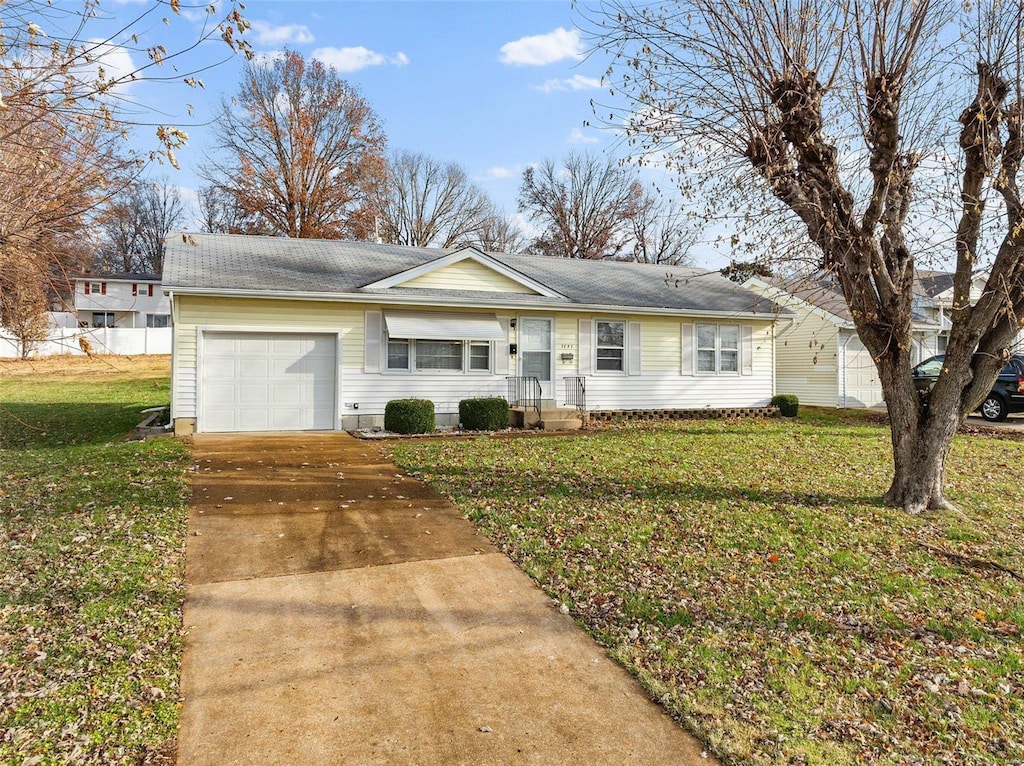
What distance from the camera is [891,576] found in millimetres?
4750

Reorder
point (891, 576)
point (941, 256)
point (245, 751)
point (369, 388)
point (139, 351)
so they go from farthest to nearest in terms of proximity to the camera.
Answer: point (139, 351) → point (369, 388) → point (941, 256) → point (891, 576) → point (245, 751)

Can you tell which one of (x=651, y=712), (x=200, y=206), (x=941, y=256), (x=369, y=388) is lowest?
(x=651, y=712)

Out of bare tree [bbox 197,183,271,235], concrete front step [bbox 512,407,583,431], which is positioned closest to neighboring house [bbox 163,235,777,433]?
concrete front step [bbox 512,407,583,431]

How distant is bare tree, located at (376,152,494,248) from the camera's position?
1378 inches

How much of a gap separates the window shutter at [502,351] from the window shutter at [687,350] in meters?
4.44

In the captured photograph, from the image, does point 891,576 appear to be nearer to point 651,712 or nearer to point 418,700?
point 651,712

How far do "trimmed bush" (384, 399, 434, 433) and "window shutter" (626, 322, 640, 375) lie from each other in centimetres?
515


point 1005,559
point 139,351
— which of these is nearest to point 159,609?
point 1005,559

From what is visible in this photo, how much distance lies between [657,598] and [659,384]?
36.1ft

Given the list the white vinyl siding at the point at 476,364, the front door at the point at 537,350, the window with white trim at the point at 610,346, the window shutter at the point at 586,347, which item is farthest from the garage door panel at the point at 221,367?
the window with white trim at the point at 610,346

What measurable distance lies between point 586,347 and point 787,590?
10043 millimetres

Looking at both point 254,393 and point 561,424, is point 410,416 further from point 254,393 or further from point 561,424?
point 561,424

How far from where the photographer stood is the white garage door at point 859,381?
19109mm

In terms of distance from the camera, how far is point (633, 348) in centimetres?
1465
